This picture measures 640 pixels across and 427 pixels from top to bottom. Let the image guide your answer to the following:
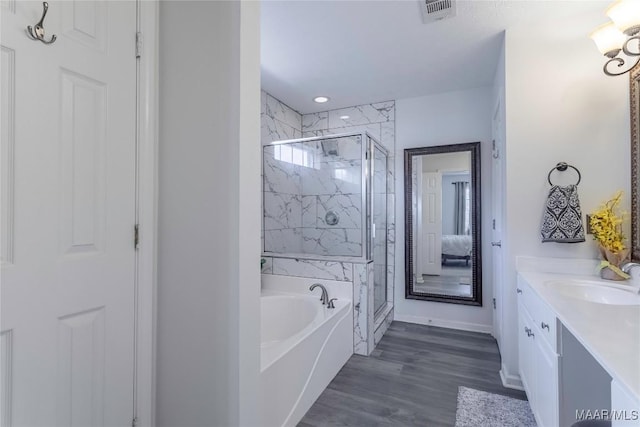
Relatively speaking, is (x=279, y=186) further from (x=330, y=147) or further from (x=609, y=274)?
(x=609, y=274)

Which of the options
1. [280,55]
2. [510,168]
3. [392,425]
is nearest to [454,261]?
[510,168]

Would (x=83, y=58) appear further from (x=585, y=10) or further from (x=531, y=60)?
(x=585, y=10)

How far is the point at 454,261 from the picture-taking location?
10.7 ft

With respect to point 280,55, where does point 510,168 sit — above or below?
below

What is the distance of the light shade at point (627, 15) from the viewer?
1.44m

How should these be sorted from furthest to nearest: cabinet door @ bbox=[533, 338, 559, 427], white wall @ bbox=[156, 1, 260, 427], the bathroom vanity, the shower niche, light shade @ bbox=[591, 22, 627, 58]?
the shower niche → light shade @ bbox=[591, 22, 627, 58] → cabinet door @ bbox=[533, 338, 559, 427] → white wall @ bbox=[156, 1, 260, 427] → the bathroom vanity

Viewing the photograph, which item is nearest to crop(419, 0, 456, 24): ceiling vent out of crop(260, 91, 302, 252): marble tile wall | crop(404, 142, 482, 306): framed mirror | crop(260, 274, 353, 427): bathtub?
crop(404, 142, 482, 306): framed mirror

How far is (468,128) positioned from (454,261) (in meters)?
1.44

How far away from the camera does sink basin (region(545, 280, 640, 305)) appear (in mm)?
1490

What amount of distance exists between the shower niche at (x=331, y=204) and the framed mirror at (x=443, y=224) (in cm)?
31

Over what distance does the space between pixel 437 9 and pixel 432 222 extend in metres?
2.06

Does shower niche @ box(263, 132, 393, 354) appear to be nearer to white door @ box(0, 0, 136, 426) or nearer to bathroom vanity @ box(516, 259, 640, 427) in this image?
bathroom vanity @ box(516, 259, 640, 427)

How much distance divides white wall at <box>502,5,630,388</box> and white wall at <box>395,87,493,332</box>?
99cm

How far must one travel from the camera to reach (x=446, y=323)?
3.29 m
